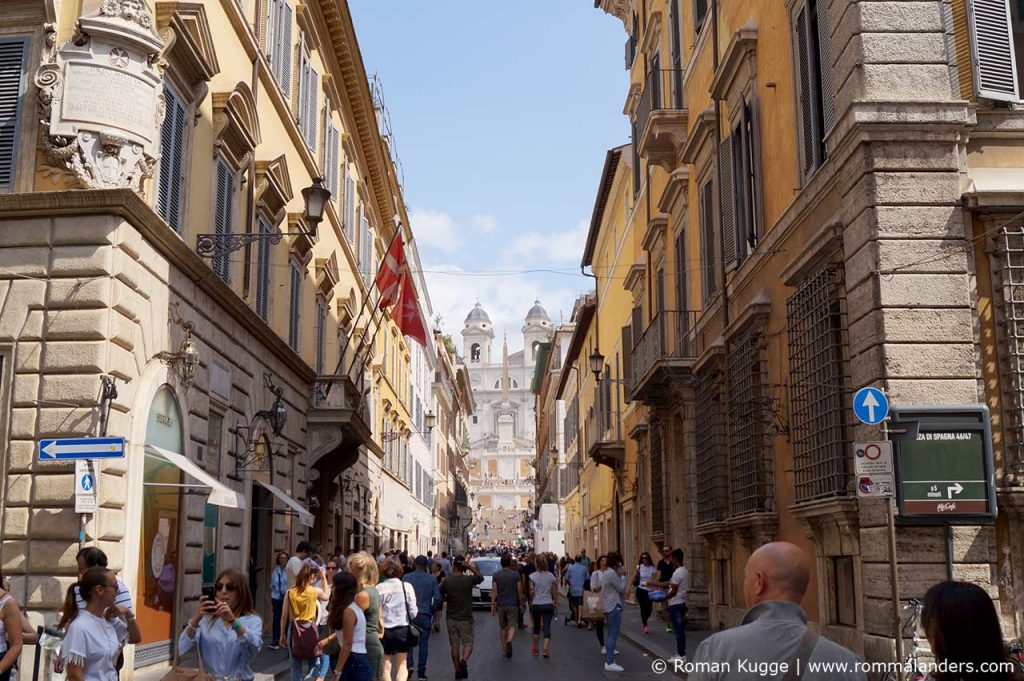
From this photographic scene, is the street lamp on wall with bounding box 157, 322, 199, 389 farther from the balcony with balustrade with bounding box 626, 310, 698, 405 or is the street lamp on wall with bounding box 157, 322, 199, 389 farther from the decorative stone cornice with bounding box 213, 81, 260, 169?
the balcony with balustrade with bounding box 626, 310, 698, 405

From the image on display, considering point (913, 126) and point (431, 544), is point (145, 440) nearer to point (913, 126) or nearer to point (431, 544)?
point (913, 126)

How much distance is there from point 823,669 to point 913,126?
30.3 feet

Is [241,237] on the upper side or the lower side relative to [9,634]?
upper

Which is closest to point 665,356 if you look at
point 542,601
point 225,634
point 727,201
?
point 727,201

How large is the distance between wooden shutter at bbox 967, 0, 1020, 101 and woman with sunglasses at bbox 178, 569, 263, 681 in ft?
29.7

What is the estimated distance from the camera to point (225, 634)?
7.57 m

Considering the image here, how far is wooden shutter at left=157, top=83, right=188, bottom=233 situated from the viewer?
15.0 m

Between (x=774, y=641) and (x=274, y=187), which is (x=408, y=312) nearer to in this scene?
(x=274, y=187)

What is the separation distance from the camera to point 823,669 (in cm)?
397

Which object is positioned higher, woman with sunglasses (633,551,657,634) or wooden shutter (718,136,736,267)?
wooden shutter (718,136,736,267)

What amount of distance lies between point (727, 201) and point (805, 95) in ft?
15.5

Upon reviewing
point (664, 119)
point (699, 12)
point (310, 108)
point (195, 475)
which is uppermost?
point (699, 12)

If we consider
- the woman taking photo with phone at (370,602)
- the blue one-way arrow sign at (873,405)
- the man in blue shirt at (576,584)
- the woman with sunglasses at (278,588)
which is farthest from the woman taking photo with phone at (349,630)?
the man in blue shirt at (576,584)

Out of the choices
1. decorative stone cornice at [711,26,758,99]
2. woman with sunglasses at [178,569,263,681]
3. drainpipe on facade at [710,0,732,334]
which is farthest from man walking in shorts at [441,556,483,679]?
woman with sunglasses at [178,569,263,681]
